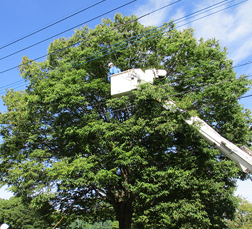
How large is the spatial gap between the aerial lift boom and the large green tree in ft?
1.41

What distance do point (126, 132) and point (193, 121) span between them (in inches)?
134

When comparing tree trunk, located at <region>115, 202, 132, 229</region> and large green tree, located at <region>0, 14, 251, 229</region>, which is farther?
tree trunk, located at <region>115, 202, 132, 229</region>

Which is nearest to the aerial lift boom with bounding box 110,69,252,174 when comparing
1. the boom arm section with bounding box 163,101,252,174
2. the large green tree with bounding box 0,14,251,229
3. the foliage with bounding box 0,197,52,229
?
the boom arm section with bounding box 163,101,252,174

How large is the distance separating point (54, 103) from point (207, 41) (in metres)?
11.6

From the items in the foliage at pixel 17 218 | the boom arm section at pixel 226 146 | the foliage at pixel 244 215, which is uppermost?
the foliage at pixel 17 218

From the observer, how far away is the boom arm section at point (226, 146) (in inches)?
352

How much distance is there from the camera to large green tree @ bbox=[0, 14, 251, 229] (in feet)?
35.7

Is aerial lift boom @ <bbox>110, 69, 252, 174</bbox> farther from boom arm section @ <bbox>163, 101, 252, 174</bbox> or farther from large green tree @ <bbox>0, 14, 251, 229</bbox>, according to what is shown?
large green tree @ <bbox>0, 14, 251, 229</bbox>

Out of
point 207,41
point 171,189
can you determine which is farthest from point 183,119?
Result: point 207,41

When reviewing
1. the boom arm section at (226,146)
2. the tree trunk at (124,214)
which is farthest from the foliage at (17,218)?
the boom arm section at (226,146)

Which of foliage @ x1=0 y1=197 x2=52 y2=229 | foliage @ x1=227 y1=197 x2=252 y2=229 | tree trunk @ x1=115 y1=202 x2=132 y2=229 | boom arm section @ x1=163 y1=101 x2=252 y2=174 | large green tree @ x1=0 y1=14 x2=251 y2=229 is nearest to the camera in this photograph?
boom arm section @ x1=163 y1=101 x2=252 y2=174

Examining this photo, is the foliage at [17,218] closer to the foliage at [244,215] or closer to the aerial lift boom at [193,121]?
the foliage at [244,215]

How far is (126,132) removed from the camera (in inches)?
452

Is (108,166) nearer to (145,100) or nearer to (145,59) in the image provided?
(145,100)
